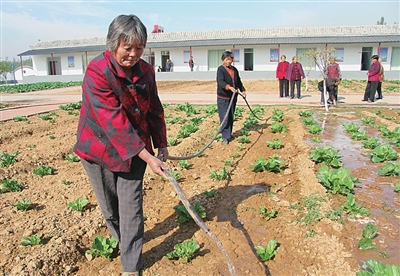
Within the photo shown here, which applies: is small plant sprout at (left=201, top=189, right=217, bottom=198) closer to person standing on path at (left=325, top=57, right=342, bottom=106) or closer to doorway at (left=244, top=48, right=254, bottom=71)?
person standing on path at (left=325, top=57, right=342, bottom=106)

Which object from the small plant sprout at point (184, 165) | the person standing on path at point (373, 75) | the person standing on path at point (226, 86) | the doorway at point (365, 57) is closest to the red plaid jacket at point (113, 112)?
the small plant sprout at point (184, 165)

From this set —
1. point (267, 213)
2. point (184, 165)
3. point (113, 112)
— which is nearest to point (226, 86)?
point (184, 165)

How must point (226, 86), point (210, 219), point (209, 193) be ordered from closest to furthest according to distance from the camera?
point (210, 219) → point (209, 193) → point (226, 86)

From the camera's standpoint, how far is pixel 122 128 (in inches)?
101

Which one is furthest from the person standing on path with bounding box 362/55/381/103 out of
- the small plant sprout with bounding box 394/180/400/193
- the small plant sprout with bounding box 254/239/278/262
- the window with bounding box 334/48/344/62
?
the window with bounding box 334/48/344/62

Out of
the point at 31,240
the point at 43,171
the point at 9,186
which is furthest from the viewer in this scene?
the point at 43,171

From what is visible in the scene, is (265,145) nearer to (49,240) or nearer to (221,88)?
(221,88)

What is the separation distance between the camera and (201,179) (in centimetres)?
512

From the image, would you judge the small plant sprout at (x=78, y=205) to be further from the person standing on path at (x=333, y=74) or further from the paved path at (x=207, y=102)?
the person standing on path at (x=333, y=74)

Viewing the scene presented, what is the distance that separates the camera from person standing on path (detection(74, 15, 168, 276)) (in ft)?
8.25

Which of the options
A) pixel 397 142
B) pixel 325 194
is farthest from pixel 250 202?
pixel 397 142

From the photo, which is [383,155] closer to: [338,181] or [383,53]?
[338,181]

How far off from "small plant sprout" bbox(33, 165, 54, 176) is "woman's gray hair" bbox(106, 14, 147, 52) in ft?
11.5

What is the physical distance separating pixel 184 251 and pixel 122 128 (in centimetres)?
129
